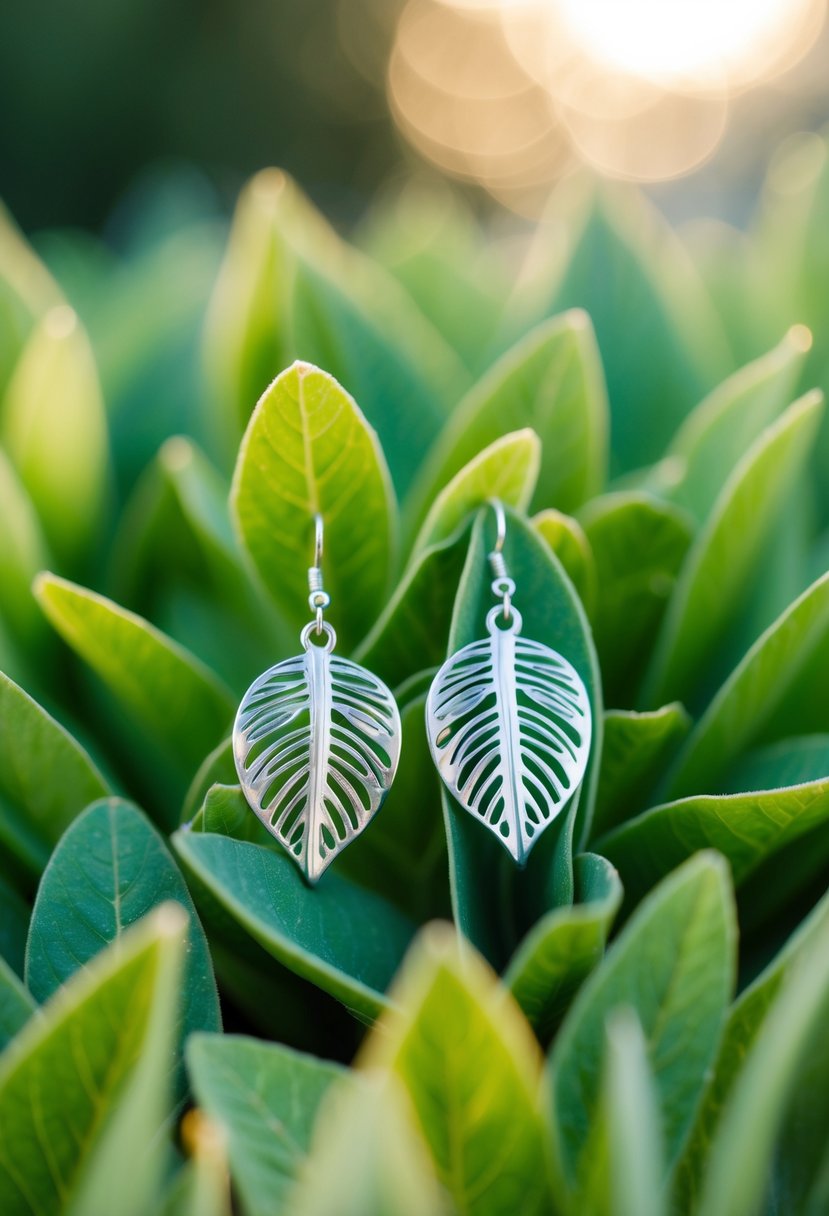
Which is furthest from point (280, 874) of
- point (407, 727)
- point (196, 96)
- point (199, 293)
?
point (196, 96)

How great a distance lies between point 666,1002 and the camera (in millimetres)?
467

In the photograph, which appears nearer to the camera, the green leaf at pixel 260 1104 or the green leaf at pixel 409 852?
the green leaf at pixel 260 1104

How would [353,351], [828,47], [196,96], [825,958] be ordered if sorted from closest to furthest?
Result: [825,958], [353,351], [196,96], [828,47]

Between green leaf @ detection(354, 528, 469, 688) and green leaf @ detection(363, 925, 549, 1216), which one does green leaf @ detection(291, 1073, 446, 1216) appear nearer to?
green leaf @ detection(363, 925, 549, 1216)

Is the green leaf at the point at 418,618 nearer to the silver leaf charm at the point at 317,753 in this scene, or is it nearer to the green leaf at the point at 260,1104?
the silver leaf charm at the point at 317,753

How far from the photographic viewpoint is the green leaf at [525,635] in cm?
59

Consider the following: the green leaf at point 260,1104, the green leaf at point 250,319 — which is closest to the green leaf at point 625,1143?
the green leaf at point 260,1104

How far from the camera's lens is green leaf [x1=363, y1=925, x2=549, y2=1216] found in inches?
16.1

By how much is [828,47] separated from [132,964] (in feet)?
27.3

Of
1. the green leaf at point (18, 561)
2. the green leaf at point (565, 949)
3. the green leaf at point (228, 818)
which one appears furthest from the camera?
the green leaf at point (18, 561)

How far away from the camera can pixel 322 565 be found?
2.27 feet

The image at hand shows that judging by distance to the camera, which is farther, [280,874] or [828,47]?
[828,47]

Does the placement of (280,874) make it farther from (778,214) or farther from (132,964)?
(778,214)

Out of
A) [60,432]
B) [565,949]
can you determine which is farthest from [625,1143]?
[60,432]
